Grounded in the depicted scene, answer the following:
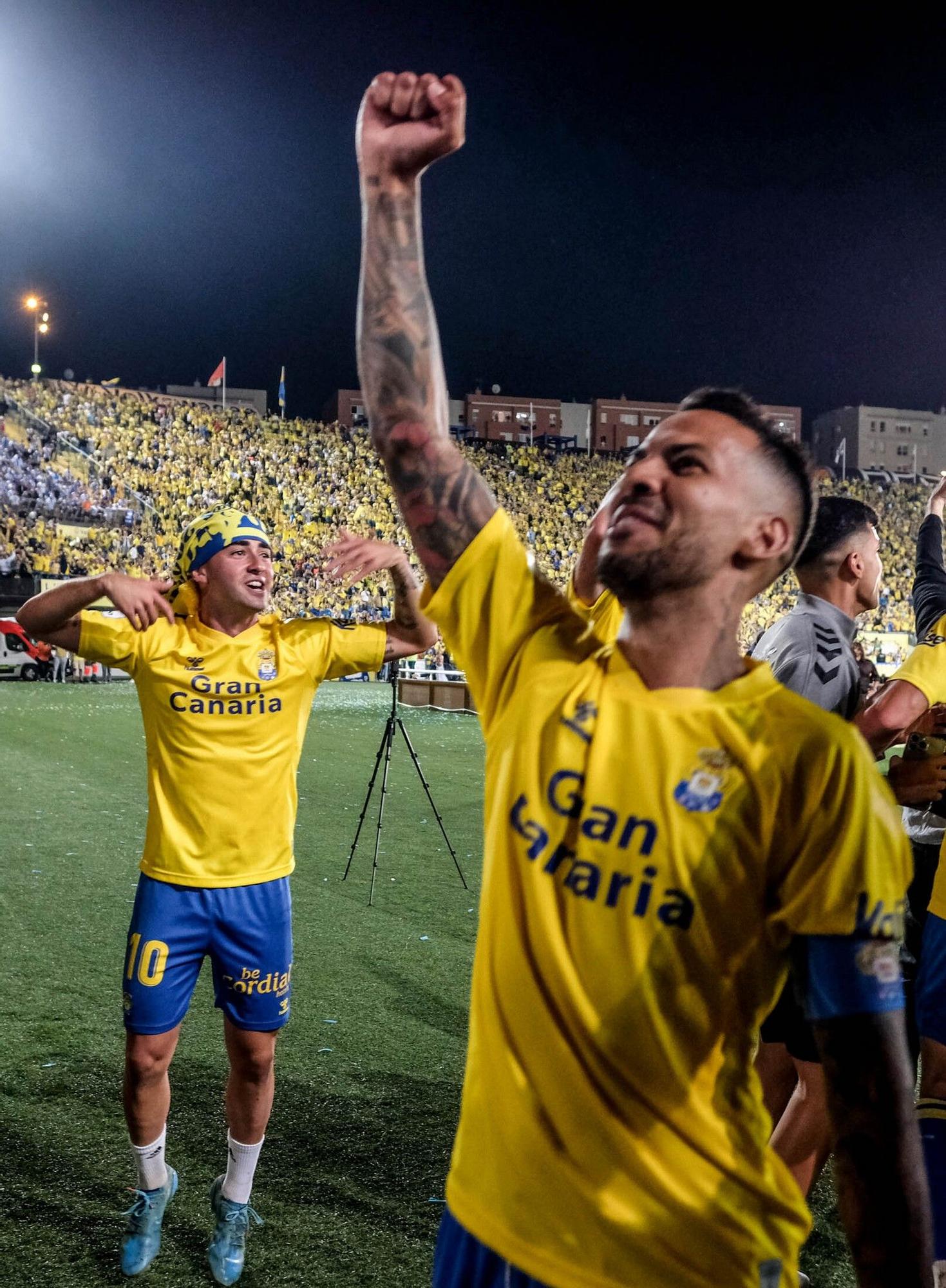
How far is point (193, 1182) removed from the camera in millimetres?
3955

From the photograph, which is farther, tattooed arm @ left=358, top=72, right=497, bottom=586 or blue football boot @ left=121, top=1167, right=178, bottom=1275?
blue football boot @ left=121, top=1167, right=178, bottom=1275

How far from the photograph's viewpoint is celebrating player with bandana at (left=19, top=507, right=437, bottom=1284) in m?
3.56

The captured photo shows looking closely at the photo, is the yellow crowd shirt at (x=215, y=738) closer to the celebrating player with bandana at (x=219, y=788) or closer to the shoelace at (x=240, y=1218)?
the celebrating player with bandana at (x=219, y=788)

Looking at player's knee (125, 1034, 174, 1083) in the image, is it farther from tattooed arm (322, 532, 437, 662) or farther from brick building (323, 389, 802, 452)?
brick building (323, 389, 802, 452)

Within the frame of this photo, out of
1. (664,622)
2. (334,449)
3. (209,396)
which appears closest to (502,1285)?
(664,622)

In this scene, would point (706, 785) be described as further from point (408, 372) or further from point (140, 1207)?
point (140, 1207)

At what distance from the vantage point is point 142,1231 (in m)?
3.46

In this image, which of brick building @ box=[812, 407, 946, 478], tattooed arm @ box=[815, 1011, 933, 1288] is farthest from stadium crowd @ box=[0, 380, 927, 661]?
brick building @ box=[812, 407, 946, 478]

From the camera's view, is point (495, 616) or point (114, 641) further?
point (114, 641)

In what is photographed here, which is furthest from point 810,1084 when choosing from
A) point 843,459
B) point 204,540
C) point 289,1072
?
point 843,459

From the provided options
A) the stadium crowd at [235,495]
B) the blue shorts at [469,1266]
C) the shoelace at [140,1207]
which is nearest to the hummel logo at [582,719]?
the blue shorts at [469,1266]

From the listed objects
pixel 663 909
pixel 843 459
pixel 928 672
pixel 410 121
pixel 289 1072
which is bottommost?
pixel 289 1072

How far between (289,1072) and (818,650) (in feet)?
11.0

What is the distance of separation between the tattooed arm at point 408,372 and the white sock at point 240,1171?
8.80ft
